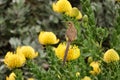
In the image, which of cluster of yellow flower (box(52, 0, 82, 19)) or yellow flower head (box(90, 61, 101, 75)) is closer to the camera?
cluster of yellow flower (box(52, 0, 82, 19))

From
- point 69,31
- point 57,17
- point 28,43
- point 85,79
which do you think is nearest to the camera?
point 69,31

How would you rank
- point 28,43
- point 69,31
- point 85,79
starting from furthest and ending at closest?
1. point 28,43
2. point 85,79
3. point 69,31

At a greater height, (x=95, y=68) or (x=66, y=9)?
(x=66, y=9)

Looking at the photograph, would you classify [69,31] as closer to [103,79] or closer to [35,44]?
[103,79]

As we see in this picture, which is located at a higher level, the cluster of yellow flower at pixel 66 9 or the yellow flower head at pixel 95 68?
the cluster of yellow flower at pixel 66 9

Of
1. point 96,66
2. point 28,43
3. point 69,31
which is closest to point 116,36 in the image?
point 96,66

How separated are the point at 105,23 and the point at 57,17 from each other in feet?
1.19

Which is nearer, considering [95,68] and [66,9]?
[66,9]

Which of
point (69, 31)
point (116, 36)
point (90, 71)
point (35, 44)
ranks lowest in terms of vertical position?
point (35, 44)

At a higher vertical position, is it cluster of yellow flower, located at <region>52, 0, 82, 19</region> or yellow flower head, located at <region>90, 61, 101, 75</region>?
cluster of yellow flower, located at <region>52, 0, 82, 19</region>

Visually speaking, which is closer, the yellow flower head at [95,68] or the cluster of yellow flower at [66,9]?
the cluster of yellow flower at [66,9]

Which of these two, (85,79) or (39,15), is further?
(39,15)

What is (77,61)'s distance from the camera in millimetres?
1934

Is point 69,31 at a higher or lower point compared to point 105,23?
higher
